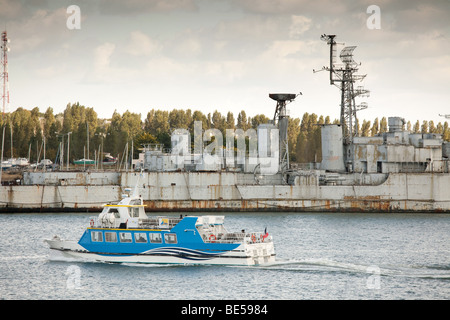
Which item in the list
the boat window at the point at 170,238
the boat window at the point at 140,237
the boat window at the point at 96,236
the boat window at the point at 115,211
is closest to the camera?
the boat window at the point at 170,238

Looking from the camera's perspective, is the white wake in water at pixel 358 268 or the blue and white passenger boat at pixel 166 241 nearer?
the white wake in water at pixel 358 268

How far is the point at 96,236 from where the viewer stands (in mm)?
38906

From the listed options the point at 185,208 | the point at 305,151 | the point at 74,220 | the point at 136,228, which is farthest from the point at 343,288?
the point at 305,151

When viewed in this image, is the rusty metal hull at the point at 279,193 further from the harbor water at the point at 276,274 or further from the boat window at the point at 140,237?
the boat window at the point at 140,237

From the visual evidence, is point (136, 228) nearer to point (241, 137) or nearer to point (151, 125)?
point (241, 137)

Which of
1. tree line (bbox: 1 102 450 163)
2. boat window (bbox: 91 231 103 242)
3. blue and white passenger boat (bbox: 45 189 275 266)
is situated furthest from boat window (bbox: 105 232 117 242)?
tree line (bbox: 1 102 450 163)

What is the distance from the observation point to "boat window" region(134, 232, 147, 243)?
3816 centimetres

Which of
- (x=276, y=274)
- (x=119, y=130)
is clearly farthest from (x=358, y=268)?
(x=119, y=130)

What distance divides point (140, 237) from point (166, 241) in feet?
4.84

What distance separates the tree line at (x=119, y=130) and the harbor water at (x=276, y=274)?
5255 cm

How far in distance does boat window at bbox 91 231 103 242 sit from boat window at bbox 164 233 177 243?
375cm

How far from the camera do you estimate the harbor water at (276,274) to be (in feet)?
108

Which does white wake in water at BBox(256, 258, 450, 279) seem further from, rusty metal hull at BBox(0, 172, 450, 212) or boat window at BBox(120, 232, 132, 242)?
rusty metal hull at BBox(0, 172, 450, 212)

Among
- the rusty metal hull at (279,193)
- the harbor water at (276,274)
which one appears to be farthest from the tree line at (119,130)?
the harbor water at (276,274)
